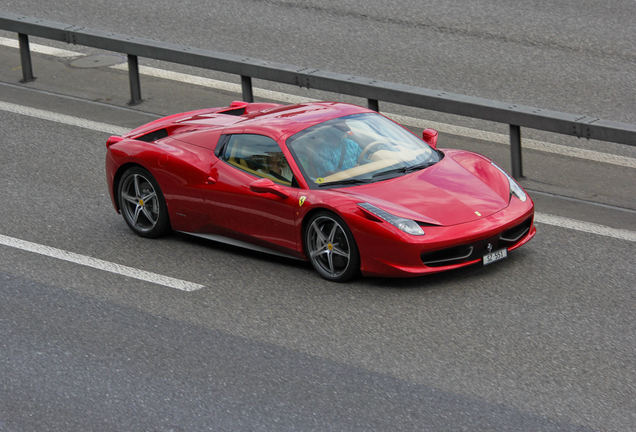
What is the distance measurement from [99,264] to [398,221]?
2.77 meters

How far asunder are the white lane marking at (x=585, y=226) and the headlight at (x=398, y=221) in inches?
83.0

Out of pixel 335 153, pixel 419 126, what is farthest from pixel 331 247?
pixel 419 126

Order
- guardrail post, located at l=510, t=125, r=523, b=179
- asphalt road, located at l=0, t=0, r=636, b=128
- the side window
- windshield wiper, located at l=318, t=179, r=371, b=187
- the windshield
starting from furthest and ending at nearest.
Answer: asphalt road, located at l=0, t=0, r=636, b=128, guardrail post, located at l=510, t=125, r=523, b=179, the side window, the windshield, windshield wiper, located at l=318, t=179, r=371, b=187

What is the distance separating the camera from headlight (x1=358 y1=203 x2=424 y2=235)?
7461 millimetres

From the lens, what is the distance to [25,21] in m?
13.5

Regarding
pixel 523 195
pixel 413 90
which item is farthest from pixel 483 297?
pixel 413 90

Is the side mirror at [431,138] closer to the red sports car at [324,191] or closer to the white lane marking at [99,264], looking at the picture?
the red sports car at [324,191]

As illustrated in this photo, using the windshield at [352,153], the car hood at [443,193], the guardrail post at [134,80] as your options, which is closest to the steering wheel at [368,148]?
the windshield at [352,153]

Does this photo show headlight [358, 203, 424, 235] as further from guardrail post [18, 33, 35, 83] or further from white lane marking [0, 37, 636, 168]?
guardrail post [18, 33, 35, 83]

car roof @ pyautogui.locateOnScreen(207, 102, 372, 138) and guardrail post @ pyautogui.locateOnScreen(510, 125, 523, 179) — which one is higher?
car roof @ pyautogui.locateOnScreen(207, 102, 372, 138)

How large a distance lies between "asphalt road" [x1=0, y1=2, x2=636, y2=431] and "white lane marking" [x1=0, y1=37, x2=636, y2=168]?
4.02 feet

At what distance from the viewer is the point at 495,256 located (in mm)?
7750

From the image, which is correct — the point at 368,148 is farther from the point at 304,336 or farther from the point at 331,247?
the point at 304,336

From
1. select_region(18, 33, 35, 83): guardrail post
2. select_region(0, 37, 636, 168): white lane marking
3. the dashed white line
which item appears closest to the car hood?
the dashed white line
